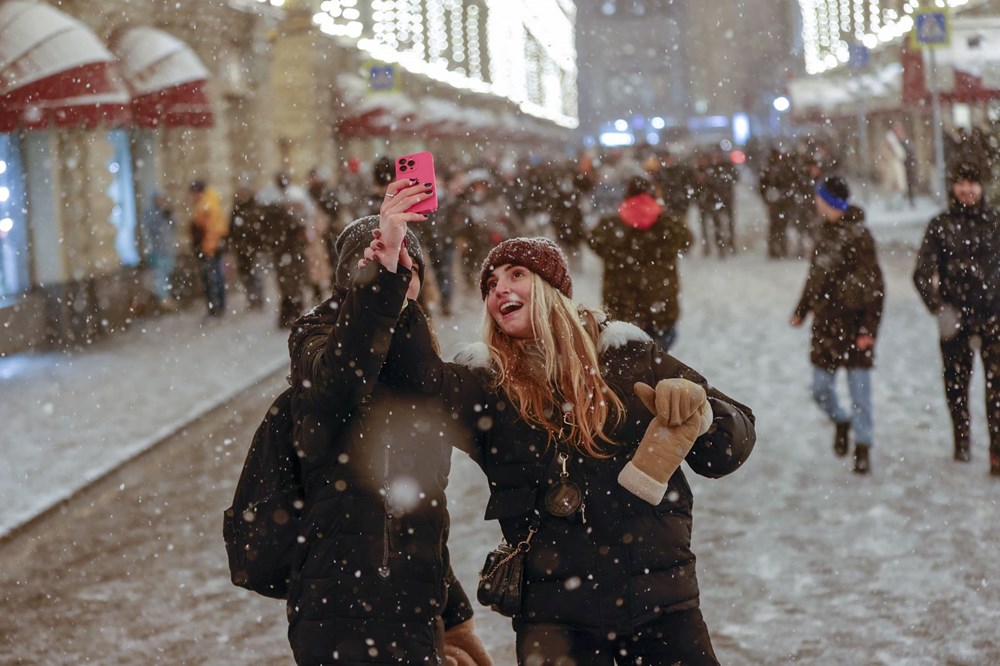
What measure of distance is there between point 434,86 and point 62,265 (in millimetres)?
41183

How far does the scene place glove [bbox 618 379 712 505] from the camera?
2854mm

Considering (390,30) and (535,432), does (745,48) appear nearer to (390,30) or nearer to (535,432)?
(390,30)

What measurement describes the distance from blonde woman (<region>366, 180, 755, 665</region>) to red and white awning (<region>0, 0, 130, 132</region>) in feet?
38.8

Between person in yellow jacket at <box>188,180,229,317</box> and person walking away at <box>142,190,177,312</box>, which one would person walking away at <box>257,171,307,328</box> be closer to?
person in yellow jacket at <box>188,180,229,317</box>

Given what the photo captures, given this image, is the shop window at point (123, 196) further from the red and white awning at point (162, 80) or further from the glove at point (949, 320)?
the glove at point (949, 320)

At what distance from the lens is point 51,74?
14.4 m

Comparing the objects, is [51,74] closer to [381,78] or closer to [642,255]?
[642,255]

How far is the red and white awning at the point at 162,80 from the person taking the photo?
1781cm

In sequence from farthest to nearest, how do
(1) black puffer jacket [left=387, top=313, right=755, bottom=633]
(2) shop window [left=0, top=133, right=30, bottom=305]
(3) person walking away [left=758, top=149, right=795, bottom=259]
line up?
(3) person walking away [left=758, top=149, right=795, bottom=259] < (2) shop window [left=0, top=133, right=30, bottom=305] < (1) black puffer jacket [left=387, top=313, right=755, bottom=633]

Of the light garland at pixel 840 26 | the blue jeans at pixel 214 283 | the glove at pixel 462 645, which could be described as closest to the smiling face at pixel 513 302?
the glove at pixel 462 645

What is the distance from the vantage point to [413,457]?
288 centimetres

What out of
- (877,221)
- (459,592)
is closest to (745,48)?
(877,221)

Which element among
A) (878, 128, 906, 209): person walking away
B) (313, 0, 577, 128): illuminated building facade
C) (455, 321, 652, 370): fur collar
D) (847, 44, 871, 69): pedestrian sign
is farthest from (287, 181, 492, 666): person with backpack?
(313, 0, 577, 128): illuminated building facade

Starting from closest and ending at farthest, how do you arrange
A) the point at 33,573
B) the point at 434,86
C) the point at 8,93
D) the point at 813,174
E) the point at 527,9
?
the point at 33,573, the point at 8,93, the point at 813,174, the point at 434,86, the point at 527,9
